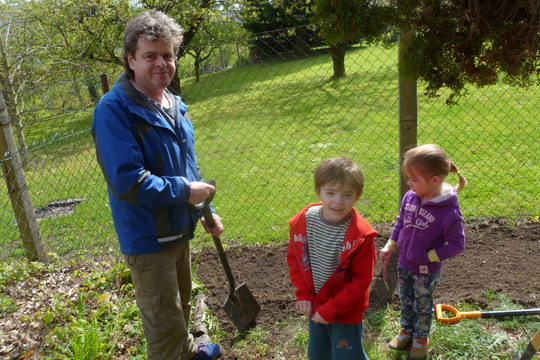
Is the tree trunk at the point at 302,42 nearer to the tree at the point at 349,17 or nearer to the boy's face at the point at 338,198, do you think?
the tree at the point at 349,17

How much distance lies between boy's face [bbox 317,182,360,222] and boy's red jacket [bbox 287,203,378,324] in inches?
2.8

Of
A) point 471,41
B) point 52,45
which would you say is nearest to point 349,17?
point 471,41

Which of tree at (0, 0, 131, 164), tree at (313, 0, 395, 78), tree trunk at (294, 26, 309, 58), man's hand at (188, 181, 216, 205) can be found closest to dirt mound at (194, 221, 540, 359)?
man's hand at (188, 181, 216, 205)

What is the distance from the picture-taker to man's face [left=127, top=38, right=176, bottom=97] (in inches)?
87.6

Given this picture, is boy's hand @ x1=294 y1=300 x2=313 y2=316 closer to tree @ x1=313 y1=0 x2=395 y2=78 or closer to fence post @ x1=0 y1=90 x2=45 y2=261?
tree @ x1=313 y1=0 x2=395 y2=78

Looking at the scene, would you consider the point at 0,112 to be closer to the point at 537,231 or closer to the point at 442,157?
the point at 442,157

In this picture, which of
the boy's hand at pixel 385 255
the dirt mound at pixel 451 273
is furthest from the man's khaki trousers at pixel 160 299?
the boy's hand at pixel 385 255

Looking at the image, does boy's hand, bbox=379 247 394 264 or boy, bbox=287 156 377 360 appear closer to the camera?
boy, bbox=287 156 377 360

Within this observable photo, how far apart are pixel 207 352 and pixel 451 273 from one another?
6.87ft

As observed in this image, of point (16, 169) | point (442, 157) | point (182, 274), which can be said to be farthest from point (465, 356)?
point (16, 169)

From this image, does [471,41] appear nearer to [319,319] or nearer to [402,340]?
[319,319]

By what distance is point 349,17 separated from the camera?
253 centimetres

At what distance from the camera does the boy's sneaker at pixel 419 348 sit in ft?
8.94

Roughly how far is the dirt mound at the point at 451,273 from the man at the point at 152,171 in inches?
35.7
